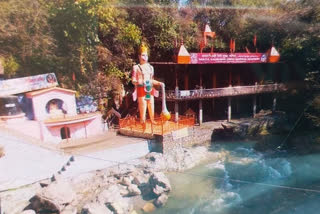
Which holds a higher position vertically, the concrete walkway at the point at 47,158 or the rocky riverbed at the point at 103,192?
the concrete walkway at the point at 47,158

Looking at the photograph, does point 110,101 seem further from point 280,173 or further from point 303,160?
point 303,160

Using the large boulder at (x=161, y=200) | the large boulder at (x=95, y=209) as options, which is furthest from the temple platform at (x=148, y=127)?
the large boulder at (x=95, y=209)

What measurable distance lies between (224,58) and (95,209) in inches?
494

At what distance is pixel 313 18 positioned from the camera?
1569 cm

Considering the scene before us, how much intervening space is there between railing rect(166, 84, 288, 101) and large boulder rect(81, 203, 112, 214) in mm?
8177

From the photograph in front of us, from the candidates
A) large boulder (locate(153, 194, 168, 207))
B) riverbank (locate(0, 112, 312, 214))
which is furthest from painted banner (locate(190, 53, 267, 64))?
large boulder (locate(153, 194, 168, 207))

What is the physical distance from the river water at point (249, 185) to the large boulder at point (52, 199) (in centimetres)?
346

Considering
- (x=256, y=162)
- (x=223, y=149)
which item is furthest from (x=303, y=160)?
(x=223, y=149)

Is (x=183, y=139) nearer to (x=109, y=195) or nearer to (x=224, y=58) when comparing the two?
(x=109, y=195)

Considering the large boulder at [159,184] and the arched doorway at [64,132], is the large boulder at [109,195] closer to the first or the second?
the large boulder at [159,184]

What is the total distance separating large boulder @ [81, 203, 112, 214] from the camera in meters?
8.22

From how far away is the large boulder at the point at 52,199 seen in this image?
836 centimetres

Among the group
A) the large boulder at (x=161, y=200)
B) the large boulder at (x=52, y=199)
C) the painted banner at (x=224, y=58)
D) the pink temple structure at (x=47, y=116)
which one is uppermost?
the painted banner at (x=224, y=58)

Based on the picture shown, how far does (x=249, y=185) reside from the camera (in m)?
11.2
